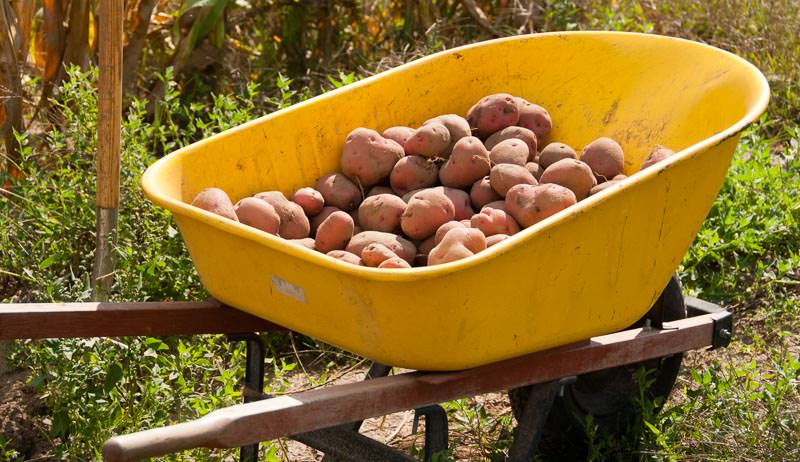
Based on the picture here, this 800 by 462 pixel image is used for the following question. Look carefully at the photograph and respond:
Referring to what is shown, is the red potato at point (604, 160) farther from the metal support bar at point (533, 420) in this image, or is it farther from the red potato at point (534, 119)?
the metal support bar at point (533, 420)

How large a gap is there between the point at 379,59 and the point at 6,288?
2.15 meters

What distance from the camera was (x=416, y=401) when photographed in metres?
2.10

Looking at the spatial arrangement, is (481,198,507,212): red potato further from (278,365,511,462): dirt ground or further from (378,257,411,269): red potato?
(278,365,511,462): dirt ground

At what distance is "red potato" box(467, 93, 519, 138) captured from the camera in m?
2.89

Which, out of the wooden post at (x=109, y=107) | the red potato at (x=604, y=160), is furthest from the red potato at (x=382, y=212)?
the wooden post at (x=109, y=107)

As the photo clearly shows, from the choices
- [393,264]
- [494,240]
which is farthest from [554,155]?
[393,264]

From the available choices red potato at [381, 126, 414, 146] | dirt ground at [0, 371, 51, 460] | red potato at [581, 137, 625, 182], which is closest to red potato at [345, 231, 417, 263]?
red potato at [381, 126, 414, 146]

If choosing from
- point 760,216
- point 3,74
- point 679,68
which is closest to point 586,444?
point 679,68

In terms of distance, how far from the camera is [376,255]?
222cm

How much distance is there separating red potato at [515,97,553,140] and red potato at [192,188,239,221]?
972 millimetres

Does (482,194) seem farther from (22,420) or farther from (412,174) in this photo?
(22,420)

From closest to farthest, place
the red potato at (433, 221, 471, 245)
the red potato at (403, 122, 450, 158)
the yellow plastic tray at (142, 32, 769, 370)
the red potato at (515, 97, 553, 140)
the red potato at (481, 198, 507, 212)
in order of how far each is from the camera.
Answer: the yellow plastic tray at (142, 32, 769, 370)
the red potato at (433, 221, 471, 245)
the red potato at (481, 198, 507, 212)
the red potato at (403, 122, 450, 158)
the red potato at (515, 97, 553, 140)

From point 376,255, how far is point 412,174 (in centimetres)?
50

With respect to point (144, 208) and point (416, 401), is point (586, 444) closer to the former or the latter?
point (416, 401)
